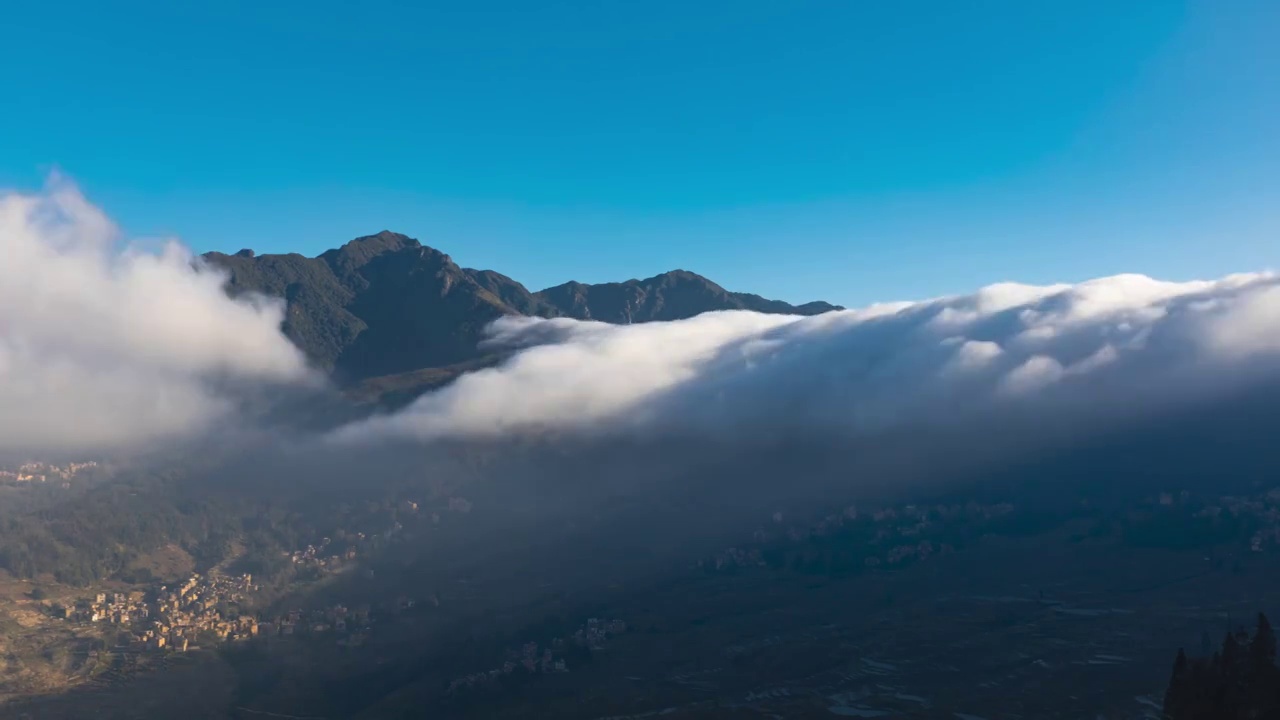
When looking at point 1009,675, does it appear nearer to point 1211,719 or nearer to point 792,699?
point 792,699

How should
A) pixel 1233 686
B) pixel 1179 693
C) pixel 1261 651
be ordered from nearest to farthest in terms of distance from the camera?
1. pixel 1261 651
2. pixel 1233 686
3. pixel 1179 693

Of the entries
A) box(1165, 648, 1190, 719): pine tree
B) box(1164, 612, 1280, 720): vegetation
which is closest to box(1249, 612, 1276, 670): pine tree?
box(1164, 612, 1280, 720): vegetation

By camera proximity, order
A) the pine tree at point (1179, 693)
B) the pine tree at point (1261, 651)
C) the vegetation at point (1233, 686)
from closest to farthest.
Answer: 1. the vegetation at point (1233, 686)
2. the pine tree at point (1261, 651)
3. the pine tree at point (1179, 693)

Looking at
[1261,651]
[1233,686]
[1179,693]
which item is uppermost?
[1261,651]

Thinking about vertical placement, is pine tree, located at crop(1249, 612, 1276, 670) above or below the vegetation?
above

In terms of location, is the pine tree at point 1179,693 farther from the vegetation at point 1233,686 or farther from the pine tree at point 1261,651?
the pine tree at point 1261,651

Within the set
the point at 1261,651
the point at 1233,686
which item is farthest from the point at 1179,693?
the point at 1261,651

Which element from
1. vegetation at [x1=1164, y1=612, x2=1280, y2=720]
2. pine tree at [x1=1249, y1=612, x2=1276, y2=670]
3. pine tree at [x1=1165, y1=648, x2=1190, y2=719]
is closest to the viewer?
vegetation at [x1=1164, y1=612, x2=1280, y2=720]

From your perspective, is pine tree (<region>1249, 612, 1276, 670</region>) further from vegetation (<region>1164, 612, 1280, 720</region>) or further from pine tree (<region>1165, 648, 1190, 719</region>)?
pine tree (<region>1165, 648, 1190, 719</region>)

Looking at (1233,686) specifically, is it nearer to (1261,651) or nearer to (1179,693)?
(1261,651)

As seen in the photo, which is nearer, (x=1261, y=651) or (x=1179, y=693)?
(x=1261, y=651)

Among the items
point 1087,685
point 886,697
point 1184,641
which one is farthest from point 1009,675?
point 1184,641

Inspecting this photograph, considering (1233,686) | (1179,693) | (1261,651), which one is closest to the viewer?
(1261,651)

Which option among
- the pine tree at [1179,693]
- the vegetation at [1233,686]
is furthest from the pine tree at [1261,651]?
the pine tree at [1179,693]
